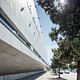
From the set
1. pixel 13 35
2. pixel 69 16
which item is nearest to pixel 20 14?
pixel 13 35

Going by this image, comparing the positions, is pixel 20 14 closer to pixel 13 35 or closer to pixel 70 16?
pixel 13 35

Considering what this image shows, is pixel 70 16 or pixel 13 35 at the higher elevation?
pixel 13 35

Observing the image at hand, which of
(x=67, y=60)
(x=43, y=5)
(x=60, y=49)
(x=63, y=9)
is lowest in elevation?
(x=67, y=60)

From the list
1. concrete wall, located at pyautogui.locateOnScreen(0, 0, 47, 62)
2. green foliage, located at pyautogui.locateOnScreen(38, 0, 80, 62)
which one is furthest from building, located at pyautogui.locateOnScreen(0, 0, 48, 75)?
green foliage, located at pyautogui.locateOnScreen(38, 0, 80, 62)

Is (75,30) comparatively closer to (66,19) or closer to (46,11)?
(66,19)

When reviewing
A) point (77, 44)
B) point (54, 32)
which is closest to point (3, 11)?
point (54, 32)

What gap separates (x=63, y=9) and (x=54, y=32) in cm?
232

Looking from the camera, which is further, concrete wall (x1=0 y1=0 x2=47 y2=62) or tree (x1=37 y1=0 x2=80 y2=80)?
concrete wall (x1=0 y1=0 x2=47 y2=62)

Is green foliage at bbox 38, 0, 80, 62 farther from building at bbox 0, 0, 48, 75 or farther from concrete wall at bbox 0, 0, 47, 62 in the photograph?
concrete wall at bbox 0, 0, 47, 62

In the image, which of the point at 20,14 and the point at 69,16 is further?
the point at 20,14

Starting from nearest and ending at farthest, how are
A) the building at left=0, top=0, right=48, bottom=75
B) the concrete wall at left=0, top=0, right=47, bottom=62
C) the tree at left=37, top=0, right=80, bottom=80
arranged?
the tree at left=37, top=0, right=80, bottom=80, the building at left=0, top=0, right=48, bottom=75, the concrete wall at left=0, top=0, right=47, bottom=62

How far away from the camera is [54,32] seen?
7160 millimetres

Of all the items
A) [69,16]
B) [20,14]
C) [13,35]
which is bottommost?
[69,16]

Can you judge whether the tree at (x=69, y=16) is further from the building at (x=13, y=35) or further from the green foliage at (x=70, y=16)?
the building at (x=13, y=35)
